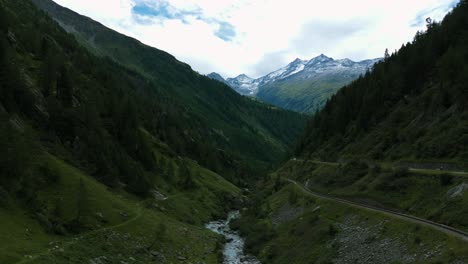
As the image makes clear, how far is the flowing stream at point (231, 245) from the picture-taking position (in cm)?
6016

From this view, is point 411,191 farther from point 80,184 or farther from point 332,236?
point 80,184

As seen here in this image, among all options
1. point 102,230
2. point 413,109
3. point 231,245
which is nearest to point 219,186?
point 231,245

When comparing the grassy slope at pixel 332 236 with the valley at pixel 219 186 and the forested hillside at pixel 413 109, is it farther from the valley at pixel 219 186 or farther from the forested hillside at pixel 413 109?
the forested hillside at pixel 413 109

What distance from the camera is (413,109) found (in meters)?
100

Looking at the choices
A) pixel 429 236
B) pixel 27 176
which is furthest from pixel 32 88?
pixel 429 236

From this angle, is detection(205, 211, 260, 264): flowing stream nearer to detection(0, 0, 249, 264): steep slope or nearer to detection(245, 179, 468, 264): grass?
detection(0, 0, 249, 264): steep slope

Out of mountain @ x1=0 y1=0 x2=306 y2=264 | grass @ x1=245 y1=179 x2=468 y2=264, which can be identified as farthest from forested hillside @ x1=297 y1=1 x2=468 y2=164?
mountain @ x1=0 y1=0 x2=306 y2=264

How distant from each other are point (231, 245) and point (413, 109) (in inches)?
2577

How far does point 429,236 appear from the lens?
36.1 meters

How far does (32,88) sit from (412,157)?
84.8 meters

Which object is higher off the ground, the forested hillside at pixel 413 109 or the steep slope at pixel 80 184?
the forested hillside at pixel 413 109

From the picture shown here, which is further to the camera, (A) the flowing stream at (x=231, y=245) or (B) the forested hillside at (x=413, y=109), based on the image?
(B) the forested hillside at (x=413, y=109)

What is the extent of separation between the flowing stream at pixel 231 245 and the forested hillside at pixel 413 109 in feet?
128

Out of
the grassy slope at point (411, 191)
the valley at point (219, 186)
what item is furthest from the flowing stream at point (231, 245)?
the grassy slope at point (411, 191)
